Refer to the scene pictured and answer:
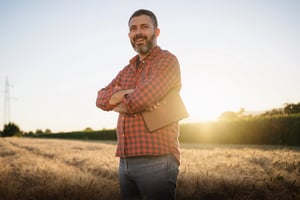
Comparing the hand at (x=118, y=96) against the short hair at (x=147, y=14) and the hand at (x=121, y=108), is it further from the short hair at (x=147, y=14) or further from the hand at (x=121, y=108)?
the short hair at (x=147, y=14)

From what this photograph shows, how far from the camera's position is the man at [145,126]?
7.20 feet

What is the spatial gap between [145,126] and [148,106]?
162 mm

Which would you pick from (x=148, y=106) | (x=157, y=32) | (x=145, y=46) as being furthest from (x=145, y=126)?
(x=157, y=32)

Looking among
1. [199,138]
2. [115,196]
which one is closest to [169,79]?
[115,196]

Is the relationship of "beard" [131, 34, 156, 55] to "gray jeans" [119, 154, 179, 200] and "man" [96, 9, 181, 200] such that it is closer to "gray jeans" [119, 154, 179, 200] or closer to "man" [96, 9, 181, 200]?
"man" [96, 9, 181, 200]

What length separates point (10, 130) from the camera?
66750mm

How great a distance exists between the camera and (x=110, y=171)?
16.4 ft

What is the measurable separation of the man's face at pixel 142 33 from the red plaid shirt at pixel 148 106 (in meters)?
0.07

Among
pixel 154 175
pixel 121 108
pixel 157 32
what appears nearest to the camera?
pixel 154 175

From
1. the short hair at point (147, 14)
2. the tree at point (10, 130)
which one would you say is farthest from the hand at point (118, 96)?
the tree at point (10, 130)

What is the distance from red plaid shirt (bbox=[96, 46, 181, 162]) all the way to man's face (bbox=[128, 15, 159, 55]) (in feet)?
0.24

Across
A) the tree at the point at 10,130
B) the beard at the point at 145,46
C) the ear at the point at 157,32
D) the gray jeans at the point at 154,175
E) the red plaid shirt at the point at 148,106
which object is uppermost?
the ear at the point at 157,32

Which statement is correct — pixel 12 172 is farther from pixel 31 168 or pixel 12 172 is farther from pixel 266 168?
pixel 266 168

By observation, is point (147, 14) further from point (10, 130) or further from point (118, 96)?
point (10, 130)
